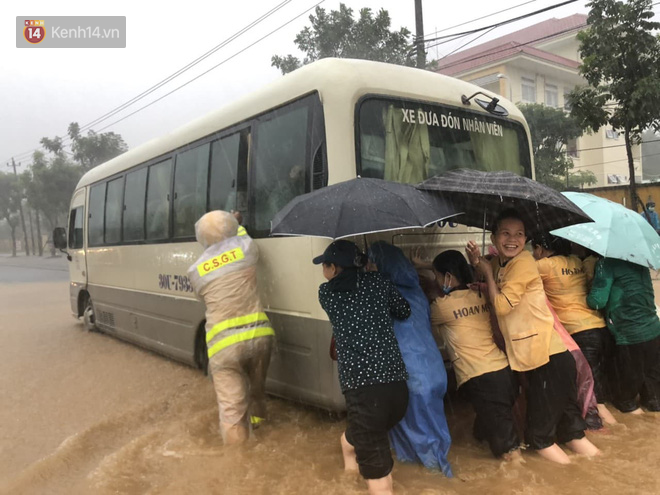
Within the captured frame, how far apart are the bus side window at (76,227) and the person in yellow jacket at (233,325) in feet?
17.9

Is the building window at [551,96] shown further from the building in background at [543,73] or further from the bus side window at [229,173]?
the bus side window at [229,173]

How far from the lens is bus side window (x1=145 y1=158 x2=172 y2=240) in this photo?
588cm

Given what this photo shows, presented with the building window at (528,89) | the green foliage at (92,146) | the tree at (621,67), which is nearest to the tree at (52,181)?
the green foliage at (92,146)

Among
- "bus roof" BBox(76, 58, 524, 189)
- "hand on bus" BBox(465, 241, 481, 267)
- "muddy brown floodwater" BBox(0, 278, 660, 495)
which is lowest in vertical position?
"muddy brown floodwater" BBox(0, 278, 660, 495)

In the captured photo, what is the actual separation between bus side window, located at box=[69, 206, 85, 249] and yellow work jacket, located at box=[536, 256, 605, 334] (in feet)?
24.2

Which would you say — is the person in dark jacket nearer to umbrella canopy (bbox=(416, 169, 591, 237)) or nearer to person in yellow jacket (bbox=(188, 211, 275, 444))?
umbrella canopy (bbox=(416, 169, 591, 237))

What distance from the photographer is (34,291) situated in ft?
54.5

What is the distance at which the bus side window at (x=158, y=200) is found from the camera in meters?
5.88

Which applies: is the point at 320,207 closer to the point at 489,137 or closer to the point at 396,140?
the point at 396,140

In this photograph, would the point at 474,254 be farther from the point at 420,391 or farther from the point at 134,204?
the point at 134,204

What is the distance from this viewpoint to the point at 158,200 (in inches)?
239

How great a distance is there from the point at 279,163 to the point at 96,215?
5.01 meters

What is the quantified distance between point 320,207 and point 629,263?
255 cm

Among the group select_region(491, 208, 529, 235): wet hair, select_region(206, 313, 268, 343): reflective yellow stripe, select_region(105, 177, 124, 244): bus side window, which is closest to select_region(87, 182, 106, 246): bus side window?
select_region(105, 177, 124, 244): bus side window
